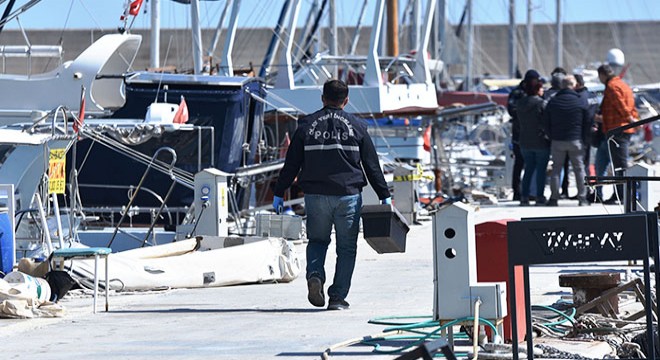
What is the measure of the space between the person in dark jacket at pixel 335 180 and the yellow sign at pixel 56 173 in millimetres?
3213

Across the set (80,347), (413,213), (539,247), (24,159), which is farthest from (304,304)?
(413,213)

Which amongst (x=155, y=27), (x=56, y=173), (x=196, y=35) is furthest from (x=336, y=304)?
(x=155, y=27)

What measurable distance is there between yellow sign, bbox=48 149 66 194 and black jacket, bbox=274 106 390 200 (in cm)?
316

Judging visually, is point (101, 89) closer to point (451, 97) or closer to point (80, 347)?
point (80, 347)

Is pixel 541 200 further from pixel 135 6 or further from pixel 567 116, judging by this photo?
pixel 135 6

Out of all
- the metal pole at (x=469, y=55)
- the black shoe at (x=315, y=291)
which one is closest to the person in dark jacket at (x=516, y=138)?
the black shoe at (x=315, y=291)

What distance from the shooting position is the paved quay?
8.10 m

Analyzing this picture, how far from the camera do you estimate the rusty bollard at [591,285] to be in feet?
30.1

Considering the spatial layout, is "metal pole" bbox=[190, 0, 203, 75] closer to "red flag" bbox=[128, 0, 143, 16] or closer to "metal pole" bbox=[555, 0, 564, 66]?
"red flag" bbox=[128, 0, 143, 16]

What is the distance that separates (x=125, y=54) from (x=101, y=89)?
849mm

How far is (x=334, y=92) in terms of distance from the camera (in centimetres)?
1005

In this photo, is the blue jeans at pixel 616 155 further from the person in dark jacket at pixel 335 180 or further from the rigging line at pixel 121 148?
the person in dark jacket at pixel 335 180

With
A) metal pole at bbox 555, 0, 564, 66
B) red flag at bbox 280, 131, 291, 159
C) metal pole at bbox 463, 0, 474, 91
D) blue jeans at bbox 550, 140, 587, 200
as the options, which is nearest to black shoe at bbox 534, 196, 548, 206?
blue jeans at bbox 550, 140, 587, 200

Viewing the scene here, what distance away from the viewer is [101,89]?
59.8 feet
